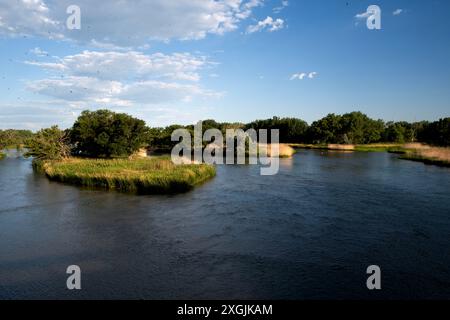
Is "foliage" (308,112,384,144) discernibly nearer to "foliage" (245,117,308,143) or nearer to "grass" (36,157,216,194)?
"foliage" (245,117,308,143)

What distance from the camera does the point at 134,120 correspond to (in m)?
56.8

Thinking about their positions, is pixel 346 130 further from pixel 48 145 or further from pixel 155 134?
pixel 48 145

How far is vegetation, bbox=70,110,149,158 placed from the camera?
177 feet

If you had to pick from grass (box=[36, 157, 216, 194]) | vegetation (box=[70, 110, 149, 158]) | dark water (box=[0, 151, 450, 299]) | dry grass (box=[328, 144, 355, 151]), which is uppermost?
vegetation (box=[70, 110, 149, 158])

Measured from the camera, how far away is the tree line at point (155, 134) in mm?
53594

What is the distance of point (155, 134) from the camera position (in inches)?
3420

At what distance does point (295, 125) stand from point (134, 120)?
255ft

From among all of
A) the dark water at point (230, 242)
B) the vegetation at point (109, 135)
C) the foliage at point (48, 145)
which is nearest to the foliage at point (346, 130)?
the vegetation at point (109, 135)

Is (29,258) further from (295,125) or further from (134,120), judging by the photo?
(295,125)

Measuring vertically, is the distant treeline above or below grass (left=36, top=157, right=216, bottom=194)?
above

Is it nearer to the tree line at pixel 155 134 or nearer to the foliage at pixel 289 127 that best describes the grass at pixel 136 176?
the tree line at pixel 155 134

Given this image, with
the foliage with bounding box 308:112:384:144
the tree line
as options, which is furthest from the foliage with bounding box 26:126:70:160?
the foliage with bounding box 308:112:384:144

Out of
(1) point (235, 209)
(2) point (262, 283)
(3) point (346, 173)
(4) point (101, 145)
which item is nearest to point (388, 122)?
(3) point (346, 173)

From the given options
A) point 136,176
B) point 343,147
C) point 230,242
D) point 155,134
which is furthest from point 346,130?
point 230,242
